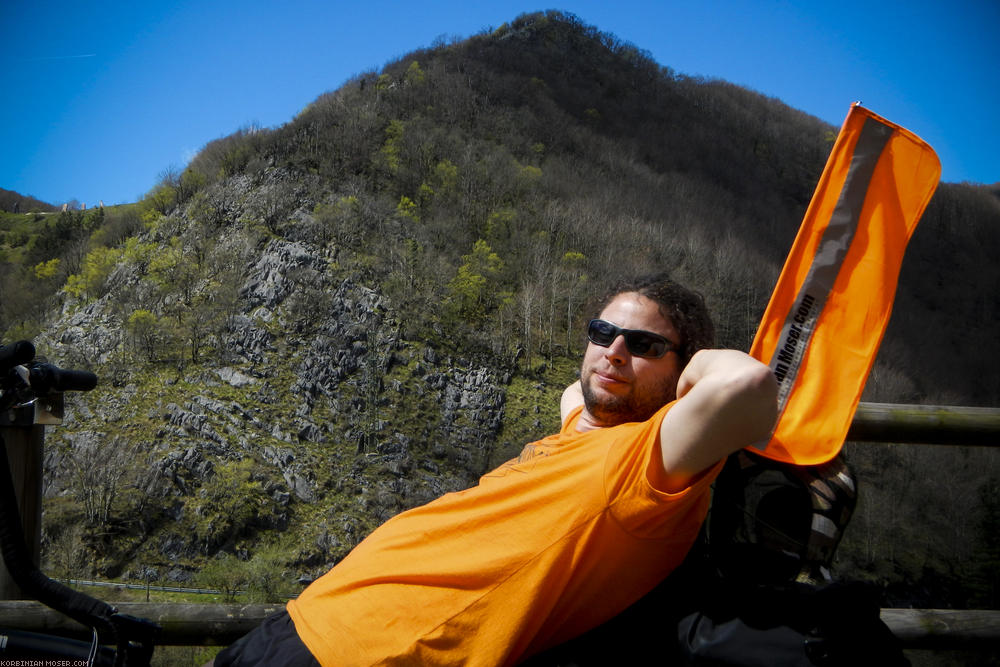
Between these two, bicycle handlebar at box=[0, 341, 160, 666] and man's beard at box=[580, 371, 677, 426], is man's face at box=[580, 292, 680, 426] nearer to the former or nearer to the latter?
man's beard at box=[580, 371, 677, 426]

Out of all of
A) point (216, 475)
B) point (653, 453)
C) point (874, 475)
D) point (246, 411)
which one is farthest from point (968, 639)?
point (246, 411)

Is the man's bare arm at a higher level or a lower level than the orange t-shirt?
higher

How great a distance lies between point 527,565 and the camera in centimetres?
124

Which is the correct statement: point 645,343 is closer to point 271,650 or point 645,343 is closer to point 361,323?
point 271,650

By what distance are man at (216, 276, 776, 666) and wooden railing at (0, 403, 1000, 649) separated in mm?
592

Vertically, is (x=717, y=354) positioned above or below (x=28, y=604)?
above

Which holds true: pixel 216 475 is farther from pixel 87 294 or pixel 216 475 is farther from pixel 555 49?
pixel 555 49

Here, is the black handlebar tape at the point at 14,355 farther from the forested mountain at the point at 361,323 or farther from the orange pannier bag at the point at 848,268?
the forested mountain at the point at 361,323

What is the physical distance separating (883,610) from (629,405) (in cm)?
110

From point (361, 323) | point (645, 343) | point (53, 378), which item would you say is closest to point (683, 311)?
point (645, 343)

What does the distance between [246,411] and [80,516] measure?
5898mm

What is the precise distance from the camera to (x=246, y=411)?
2280 cm

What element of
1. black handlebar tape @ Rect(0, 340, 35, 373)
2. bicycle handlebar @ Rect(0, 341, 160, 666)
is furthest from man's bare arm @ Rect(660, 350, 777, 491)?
black handlebar tape @ Rect(0, 340, 35, 373)

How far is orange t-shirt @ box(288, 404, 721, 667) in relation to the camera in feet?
3.96
